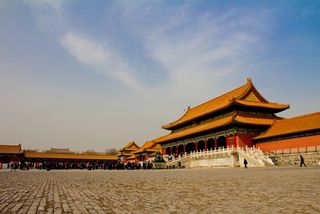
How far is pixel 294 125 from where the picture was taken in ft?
114

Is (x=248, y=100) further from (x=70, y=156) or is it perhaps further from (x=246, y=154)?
(x=70, y=156)

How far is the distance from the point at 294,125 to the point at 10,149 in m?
58.8

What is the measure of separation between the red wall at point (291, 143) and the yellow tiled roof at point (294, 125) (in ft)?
2.85

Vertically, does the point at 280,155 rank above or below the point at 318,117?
below

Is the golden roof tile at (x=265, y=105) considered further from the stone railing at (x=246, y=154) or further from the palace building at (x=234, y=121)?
the stone railing at (x=246, y=154)

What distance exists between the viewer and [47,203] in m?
6.50

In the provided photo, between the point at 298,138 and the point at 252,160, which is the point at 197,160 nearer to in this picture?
the point at 252,160

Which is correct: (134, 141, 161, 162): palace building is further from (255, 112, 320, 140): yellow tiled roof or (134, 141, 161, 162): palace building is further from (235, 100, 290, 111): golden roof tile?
(255, 112, 320, 140): yellow tiled roof

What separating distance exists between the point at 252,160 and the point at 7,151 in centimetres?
5561

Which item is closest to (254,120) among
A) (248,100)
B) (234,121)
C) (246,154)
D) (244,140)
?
(244,140)

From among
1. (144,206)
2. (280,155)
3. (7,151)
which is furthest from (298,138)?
(7,151)

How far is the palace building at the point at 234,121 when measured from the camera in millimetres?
38281

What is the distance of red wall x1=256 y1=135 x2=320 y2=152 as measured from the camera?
102 feet

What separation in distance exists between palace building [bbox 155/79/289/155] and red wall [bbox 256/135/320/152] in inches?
92.8
